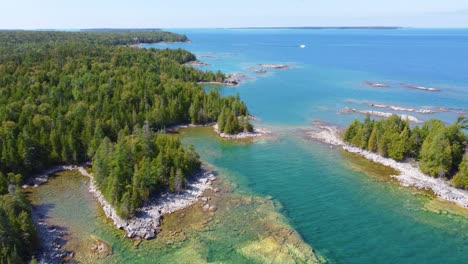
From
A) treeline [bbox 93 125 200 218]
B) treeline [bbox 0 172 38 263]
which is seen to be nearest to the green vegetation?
treeline [bbox 93 125 200 218]

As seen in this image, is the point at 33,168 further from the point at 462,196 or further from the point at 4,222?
the point at 462,196

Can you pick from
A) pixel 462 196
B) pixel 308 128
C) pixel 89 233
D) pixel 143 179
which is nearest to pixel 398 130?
pixel 462 196

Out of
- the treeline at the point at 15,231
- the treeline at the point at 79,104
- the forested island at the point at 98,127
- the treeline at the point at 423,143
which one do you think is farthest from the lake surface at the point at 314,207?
the treeline at the point at 79,104

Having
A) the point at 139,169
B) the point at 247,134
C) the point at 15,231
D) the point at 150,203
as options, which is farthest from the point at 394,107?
the point at 15,231

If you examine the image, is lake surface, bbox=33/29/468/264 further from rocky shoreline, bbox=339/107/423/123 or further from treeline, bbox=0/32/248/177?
treeline, bbox=0/32/248/177

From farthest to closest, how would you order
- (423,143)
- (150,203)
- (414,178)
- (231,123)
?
1. (231,123)
2. (423,143)
3. (414,178)
4. (150,203)

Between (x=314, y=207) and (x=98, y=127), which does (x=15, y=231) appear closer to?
(x=98, y=127)
